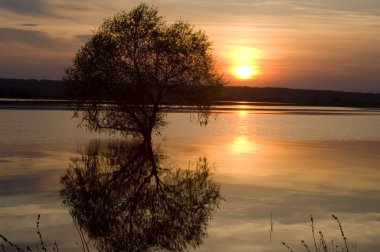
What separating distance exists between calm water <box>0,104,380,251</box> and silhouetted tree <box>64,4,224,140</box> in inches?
121

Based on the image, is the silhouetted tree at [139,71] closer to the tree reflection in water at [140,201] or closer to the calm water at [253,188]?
the calm water at [253,188]

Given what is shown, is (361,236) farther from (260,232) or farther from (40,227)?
(40,227)

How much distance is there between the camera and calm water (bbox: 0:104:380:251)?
55.6 ft

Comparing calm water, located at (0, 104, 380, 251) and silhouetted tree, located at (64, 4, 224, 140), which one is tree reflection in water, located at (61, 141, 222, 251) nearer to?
calm water, located at (0, 104, 380, 251)

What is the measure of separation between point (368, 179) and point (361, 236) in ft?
39.0

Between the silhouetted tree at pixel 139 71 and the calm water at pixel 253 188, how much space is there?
308 centimetres

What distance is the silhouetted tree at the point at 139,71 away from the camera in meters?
47.7

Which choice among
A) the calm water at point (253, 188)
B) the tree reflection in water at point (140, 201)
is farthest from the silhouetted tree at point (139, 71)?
the tree reflection in water at point (140, 201)

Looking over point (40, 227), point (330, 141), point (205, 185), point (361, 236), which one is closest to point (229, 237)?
point (361, 236)

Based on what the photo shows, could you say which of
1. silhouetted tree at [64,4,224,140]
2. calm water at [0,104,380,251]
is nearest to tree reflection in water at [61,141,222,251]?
calm water at [0,104,380,251]

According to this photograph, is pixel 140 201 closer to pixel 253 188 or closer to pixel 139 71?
pixel 253 188

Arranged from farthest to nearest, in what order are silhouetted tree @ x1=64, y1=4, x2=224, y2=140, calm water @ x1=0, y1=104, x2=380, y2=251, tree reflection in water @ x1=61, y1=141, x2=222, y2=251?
silhouetted tree @ x1=64, y1=4, x2=224, y2=140 → calm water @ x1=0, y1=104, x2=380, y2=251 → tree reflection in water @ x1=61, y1=141, x2=222, y2=251

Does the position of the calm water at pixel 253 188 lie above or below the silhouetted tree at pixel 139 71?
below

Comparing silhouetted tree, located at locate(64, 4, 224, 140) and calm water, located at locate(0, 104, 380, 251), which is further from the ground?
silhouetted tree, located at locate(64, 4, 224, 140)
